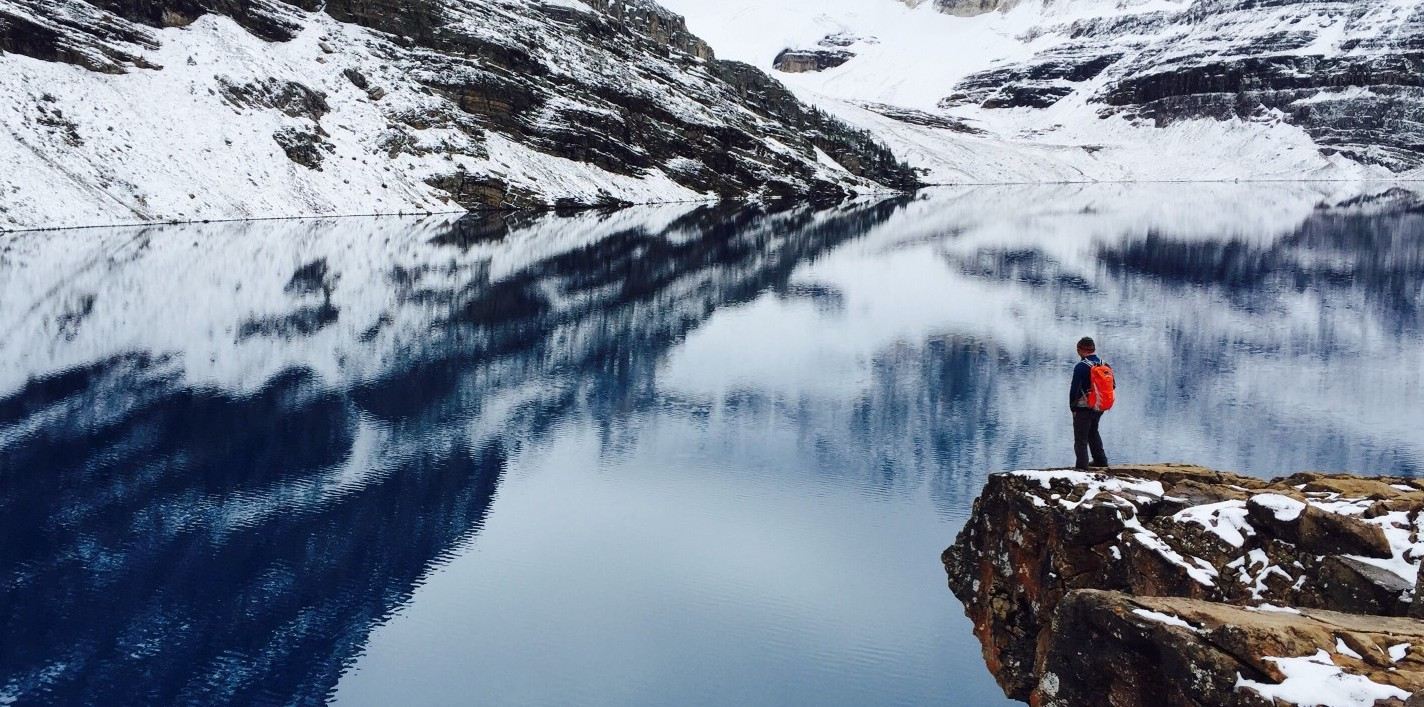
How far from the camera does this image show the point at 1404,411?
31.8m

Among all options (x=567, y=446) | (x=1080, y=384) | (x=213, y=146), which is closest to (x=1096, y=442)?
(x=1080, y=384)

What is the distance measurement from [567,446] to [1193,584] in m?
19.1

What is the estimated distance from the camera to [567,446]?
28.2m

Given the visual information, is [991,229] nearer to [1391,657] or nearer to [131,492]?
[131,492]

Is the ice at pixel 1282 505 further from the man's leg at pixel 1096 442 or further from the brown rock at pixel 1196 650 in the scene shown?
the man's leg at pixel 1096 442

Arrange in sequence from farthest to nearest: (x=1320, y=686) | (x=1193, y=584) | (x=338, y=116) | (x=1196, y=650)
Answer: (x=338, y=116), (x=1193, y=584), (x=1196, y=650), (x=1320, y=686)

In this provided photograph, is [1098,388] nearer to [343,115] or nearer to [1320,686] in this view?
[1320,686]

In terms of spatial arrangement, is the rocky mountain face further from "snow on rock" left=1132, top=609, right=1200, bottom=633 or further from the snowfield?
"snow on rock" left=1132, top=609, right=1200, bottom=633

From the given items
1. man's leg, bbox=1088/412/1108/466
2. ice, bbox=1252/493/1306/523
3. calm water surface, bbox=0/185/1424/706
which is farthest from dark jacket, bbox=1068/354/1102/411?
ice, bbox=1252/493/1306/523

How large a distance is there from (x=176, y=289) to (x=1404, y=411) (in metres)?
49.9

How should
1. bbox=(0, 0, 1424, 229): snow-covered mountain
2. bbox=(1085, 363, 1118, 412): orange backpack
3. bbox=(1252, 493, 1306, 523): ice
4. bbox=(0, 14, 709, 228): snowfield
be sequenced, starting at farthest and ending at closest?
bbox=(0, 0, 1424, 229): snow-covered mountain < bbox=(0, 14, 709, 228): snowfield < bbox=(1085, 363, 1118, 412): orange backpack < bbox=(1252, 493, 1306, 523): ice

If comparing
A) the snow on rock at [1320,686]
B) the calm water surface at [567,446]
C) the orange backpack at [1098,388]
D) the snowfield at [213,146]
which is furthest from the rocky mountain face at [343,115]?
the snow on rock at [1320,686]

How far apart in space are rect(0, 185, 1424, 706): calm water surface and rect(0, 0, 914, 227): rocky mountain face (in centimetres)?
2360

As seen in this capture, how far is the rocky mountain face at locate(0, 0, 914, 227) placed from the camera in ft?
268
